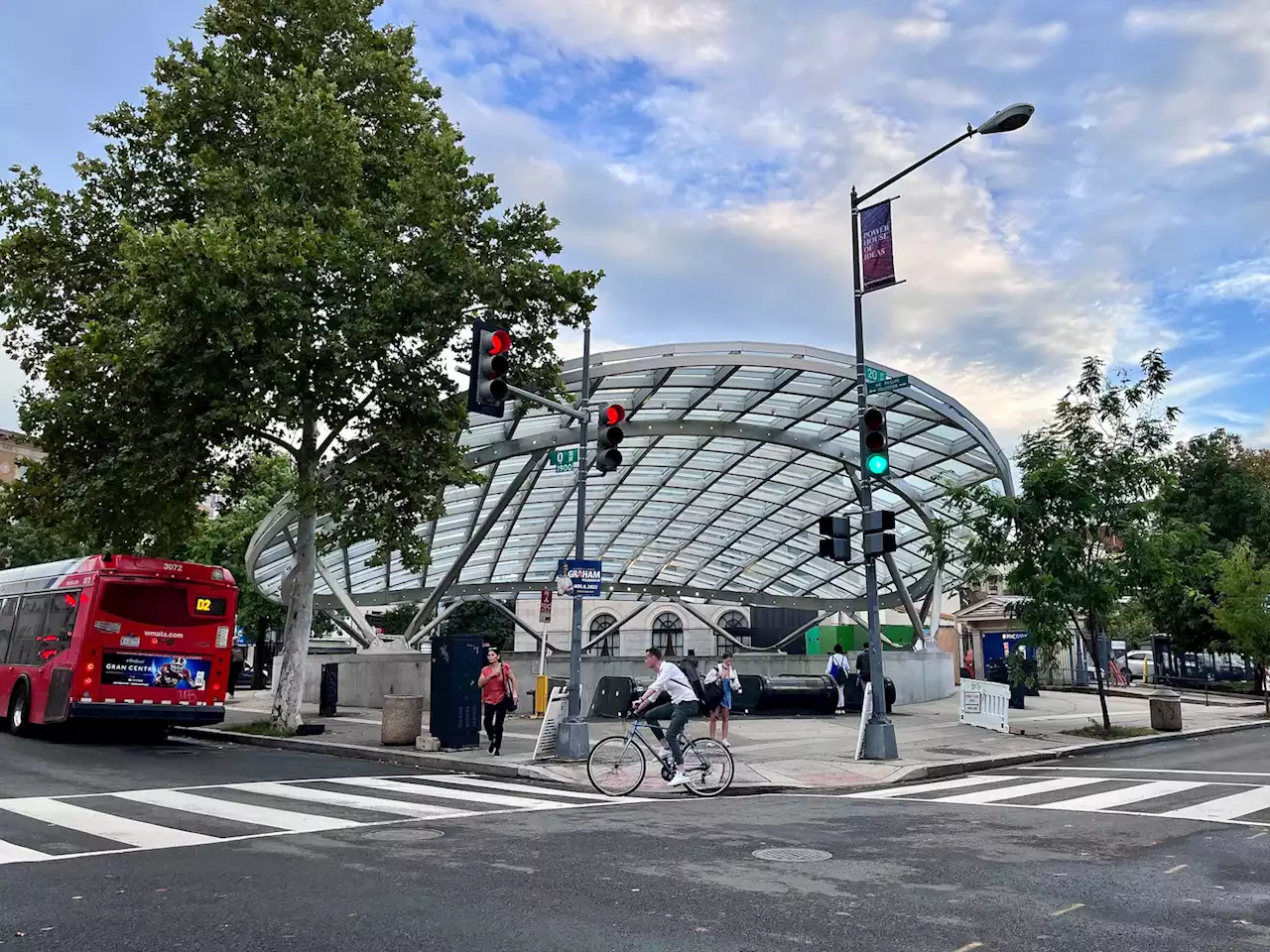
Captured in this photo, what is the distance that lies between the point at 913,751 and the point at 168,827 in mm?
12459

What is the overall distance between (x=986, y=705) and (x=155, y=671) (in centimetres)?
1769

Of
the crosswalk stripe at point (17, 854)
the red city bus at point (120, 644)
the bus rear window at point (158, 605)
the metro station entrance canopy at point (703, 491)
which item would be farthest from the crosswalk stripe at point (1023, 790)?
the bus rear window at point (158, 605)

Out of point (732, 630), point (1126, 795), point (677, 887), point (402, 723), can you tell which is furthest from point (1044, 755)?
point (732, 630)

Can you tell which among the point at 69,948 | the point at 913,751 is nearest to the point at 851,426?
the point at 913,751

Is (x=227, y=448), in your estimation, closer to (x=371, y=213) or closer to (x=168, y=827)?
(x=371, y=213)

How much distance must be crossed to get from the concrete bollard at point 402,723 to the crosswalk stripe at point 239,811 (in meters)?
5.72

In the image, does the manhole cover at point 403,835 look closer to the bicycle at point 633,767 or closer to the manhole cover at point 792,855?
the manhole cover at point 792,855

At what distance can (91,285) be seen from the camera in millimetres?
19844

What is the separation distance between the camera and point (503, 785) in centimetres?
1283

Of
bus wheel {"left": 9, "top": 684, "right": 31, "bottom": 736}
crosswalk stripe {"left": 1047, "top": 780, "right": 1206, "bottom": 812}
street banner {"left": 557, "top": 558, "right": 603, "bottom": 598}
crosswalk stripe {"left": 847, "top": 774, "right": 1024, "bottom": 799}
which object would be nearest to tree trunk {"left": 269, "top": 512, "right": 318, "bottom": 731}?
bus wheel {"left": 9, "top": 684, "right": 31, "bottom": 736}

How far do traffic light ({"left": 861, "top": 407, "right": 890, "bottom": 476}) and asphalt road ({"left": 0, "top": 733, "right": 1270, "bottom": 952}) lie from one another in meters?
6.23

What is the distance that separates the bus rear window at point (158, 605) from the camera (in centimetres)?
1791

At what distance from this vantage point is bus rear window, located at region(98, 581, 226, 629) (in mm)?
17906

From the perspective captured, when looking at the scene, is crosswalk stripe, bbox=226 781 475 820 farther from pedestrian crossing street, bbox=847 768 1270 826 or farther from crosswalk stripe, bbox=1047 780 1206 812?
crosswalk stripe, bbox=1047 780 1206 812
